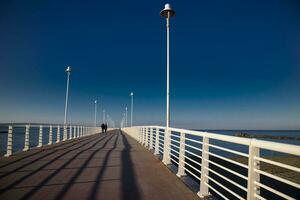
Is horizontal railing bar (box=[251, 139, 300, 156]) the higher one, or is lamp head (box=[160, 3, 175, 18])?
lamp head (box=[160, 3, 175, 18])

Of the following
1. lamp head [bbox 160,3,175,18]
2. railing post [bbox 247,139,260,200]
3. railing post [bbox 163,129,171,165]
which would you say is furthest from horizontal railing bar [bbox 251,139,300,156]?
lamp head [bbox 160,3,175,18]

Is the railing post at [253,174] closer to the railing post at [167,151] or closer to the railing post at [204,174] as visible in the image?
the railing post at [204,174]

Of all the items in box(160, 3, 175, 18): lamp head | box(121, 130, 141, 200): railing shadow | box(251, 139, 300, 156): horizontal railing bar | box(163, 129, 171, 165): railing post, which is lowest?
box(121, 130, 141, 200): railing shadow

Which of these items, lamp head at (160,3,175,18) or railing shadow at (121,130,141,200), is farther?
lamp head at (160,3,175,18)

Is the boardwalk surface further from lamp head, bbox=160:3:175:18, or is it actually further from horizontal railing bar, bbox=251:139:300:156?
lamp head, bbox=160:3:175:18

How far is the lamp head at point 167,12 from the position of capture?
11.4 metres

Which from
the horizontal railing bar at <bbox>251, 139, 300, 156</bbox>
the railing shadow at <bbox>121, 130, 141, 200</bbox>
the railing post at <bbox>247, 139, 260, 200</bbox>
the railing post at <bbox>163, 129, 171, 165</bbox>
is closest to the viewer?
the horizontal railing bar at <bbox>251, 139, 300, 156</bbox>

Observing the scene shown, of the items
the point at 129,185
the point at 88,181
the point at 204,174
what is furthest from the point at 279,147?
the point at 88,181

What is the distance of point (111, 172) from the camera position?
276 inches

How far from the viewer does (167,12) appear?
11469mm

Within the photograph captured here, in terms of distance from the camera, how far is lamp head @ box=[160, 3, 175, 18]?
11.4 meters

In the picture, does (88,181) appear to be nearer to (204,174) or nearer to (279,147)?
(204,174)

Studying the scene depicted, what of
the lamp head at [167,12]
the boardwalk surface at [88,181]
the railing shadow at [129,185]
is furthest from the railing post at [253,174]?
the lamp head at [167,12]

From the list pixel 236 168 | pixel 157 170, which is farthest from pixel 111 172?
pixel 236 168
